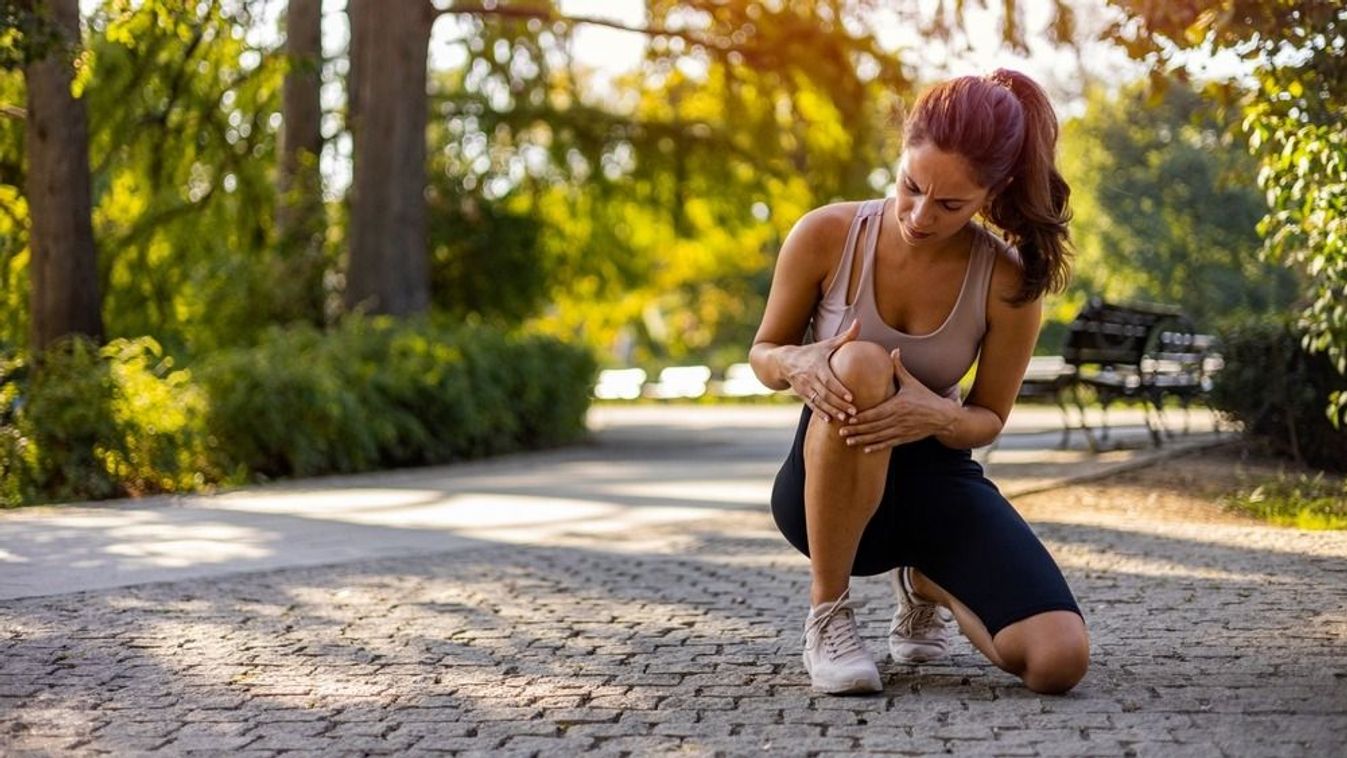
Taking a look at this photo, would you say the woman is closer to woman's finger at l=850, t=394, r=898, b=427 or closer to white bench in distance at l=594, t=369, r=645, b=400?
woman's finger at l=850, t=394, r=898, b=427

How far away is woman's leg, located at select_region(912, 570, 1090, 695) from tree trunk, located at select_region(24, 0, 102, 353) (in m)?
8.24

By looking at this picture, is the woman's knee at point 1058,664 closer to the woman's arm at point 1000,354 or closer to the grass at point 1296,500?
the woman's arm at point 1000,354

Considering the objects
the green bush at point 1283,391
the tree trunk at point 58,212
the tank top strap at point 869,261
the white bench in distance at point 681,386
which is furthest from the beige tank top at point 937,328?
the white bench in distance at point 681,386

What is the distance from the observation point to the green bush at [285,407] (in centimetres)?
980

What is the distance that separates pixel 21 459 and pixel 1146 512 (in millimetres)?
5907

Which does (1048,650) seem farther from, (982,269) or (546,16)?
(546,16)

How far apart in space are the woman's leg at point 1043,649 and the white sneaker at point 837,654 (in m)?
0.31

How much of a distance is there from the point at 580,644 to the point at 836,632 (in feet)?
3.38

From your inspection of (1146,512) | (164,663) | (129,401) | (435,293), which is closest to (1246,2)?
(1146,512)

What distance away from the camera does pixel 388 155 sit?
1462 cm

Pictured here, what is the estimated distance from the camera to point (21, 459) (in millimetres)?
9570

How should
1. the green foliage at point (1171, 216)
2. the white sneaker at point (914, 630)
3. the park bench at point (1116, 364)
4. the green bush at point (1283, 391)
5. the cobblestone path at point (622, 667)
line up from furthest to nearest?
the green foliage at point (1171, 216), the park bench at point (1116, 364), the green bush at point (1283, 391), the white sneaker at point (914, 630), the cobblestone path at point (622, 667)

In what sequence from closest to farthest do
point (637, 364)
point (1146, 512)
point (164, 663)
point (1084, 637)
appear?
point (1084, 637), point (164, 663), point (1146, 512), point (637, 364)

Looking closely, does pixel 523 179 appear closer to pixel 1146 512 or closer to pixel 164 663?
pixel 1146 512
